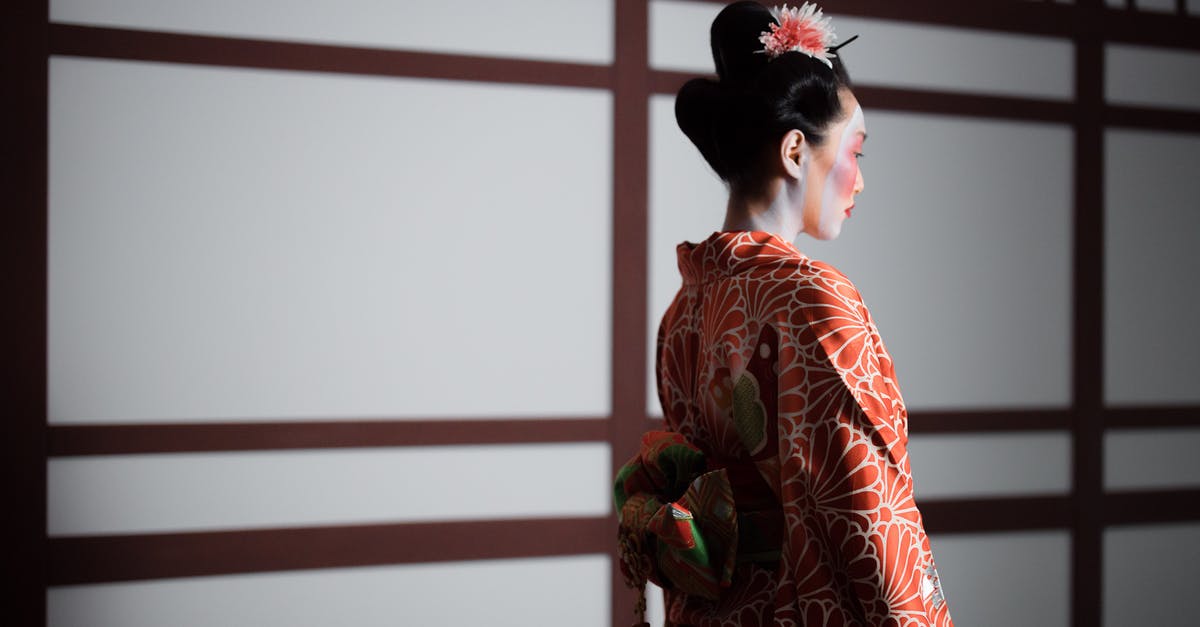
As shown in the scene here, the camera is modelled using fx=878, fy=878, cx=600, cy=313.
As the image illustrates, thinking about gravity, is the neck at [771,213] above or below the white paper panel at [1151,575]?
above

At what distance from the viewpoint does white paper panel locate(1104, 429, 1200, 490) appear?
298cm

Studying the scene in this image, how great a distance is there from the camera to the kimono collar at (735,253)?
1131 millimetres

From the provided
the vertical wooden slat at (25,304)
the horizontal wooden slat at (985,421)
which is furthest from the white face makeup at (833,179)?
the vertical wooden slat at (25,304)

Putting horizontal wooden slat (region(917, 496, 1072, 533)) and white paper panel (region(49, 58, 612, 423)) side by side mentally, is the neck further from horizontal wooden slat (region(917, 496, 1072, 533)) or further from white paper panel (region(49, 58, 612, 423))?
horizontal wooden slat (region(917, 496, 1072, 533))

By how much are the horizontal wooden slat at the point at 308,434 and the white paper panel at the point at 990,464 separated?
1.07 meters

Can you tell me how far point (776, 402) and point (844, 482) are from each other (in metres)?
0.13

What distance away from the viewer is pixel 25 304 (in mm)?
2156

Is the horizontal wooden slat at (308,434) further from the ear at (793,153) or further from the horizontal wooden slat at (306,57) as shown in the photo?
the ear at (793,153)

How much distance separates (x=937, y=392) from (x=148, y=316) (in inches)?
91.2

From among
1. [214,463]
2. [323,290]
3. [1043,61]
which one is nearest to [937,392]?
[1043,61]

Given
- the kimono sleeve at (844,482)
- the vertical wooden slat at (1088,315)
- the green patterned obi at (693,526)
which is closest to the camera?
the kimono sleeve at (844,482)

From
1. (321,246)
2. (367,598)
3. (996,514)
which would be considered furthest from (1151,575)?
(321,246)

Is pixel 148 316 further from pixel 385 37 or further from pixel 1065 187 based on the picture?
pixel 1065 187

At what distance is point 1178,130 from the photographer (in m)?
3.04
